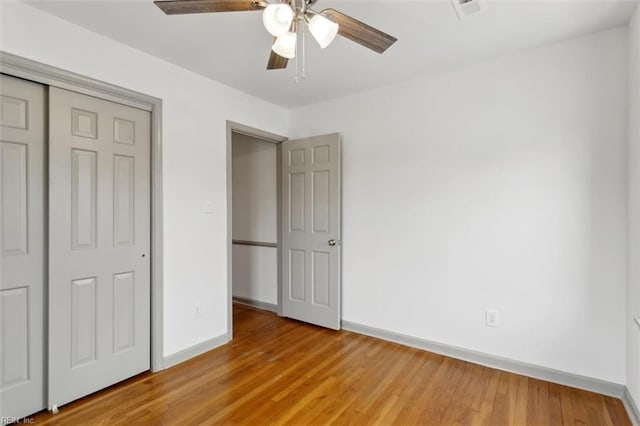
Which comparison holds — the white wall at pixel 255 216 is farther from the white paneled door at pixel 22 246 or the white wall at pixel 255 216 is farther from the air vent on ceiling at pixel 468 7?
the air vent on ceiling at pixel 468 7

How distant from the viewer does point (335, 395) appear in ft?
7.16

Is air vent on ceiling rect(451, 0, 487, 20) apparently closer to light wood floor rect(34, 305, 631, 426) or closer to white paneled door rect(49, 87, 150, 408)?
white paneled door rect(49, 87, 150, 408)

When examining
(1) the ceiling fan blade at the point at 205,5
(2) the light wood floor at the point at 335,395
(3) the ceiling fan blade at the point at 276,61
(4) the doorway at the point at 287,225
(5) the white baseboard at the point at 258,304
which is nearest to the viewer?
(1) the ceiling fan blade at the point at 205,5

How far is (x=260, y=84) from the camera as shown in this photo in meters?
3.05

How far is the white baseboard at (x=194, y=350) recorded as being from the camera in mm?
2592

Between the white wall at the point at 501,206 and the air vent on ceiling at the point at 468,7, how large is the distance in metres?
0.77

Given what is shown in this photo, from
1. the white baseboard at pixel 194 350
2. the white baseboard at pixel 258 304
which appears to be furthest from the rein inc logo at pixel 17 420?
the white baseboard at pixel 258 304

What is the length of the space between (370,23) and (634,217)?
2035 millimetres

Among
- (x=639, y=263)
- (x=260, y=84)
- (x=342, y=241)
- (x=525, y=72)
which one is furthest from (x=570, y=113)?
(x=260, y=84)

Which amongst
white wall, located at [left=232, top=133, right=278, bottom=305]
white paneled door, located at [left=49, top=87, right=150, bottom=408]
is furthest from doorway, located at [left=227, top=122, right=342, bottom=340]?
white paneled door, located at [left=49, top=87, right=150, bottom=408]

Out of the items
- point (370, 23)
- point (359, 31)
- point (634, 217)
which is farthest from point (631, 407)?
point (370, 23)

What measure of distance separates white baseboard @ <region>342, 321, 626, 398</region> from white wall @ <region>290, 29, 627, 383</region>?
5cm

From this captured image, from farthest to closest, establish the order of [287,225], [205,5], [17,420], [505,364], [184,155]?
[287,225] < [184,155] < [505,364] < [17,420] < [205,5]

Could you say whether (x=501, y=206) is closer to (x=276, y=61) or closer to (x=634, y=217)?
(x=634, y=217)
